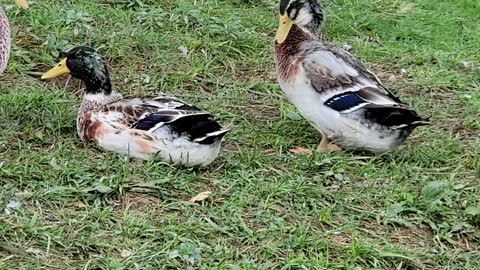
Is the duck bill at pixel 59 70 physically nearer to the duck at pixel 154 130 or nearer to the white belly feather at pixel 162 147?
the duck at pixel 154 130

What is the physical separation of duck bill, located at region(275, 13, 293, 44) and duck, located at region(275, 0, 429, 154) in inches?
4.9

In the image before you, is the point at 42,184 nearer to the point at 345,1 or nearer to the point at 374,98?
the point at 374,98

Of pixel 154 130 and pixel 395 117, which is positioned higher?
pixel 154 130

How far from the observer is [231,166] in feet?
17.3

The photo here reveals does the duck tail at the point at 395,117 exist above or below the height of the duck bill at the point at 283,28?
below

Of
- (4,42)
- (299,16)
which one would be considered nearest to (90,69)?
(4,42)

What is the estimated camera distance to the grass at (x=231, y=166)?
443 cm

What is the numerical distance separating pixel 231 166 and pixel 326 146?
2.22ft

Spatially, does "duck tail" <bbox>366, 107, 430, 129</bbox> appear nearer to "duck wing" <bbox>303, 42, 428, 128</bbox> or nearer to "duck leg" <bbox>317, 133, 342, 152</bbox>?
"duck wing" <bbox>303, 42, 428, 128</bbox>

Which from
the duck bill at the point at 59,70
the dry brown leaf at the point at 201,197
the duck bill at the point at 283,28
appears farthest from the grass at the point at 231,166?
the duck bill at the point at 283,28

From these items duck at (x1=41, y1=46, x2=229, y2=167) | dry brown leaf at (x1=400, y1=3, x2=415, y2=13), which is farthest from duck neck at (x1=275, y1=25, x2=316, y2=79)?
dry brown leaf at (x1=400, y1=3, x2=415, y2=13)

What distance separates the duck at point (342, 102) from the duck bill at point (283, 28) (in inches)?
4.9

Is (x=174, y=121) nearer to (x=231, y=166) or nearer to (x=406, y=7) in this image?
(x=231, y=166)

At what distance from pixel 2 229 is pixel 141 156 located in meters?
0.99
